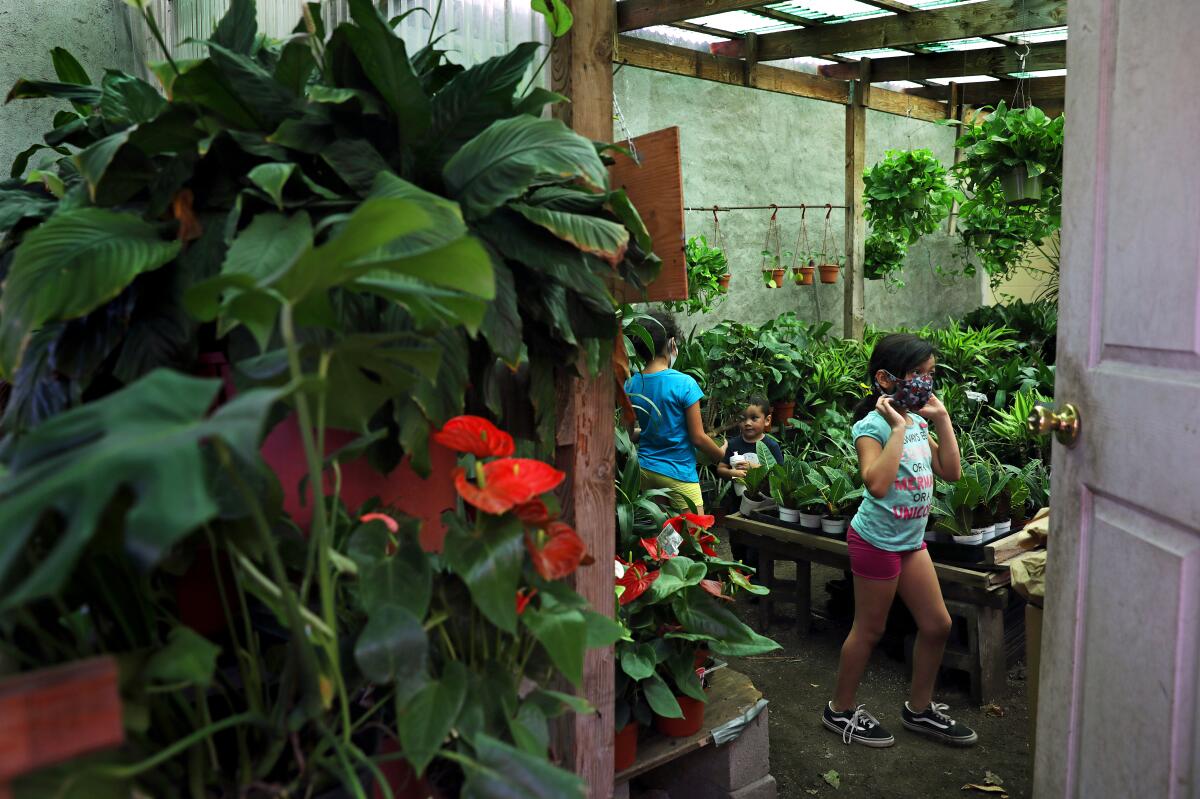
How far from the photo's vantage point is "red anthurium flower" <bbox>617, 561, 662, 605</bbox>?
2.16m

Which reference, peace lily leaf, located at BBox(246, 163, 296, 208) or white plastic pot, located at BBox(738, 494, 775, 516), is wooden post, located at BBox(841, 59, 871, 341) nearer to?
white plastic pot, located at BBox(738, 494, 775, 516)

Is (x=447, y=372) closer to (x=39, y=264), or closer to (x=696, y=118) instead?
(x=39, y=264)

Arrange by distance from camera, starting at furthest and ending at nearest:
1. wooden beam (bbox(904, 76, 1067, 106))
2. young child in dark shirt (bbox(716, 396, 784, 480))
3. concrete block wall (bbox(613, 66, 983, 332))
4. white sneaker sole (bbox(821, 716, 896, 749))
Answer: wooden beam (bbox(904, 76, 1067, 106)) → concrete block wall (bbox(613, 66, 983, 332)) → young child in dark shirt (bbox(716, 396, 784, 480)) → white sneaker sole (bbox(821, 716, 896, 749))

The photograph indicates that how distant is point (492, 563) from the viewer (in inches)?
39.4

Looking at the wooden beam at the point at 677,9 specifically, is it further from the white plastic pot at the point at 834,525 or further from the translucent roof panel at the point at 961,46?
the translucent roof panel at the point at 961,46

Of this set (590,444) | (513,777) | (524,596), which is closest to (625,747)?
(590,444)

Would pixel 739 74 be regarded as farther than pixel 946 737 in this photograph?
Yes

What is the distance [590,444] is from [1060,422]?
35.1 inches

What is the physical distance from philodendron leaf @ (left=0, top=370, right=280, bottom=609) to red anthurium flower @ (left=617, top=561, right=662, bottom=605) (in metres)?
1.59

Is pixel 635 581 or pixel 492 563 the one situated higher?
pixel 492 563

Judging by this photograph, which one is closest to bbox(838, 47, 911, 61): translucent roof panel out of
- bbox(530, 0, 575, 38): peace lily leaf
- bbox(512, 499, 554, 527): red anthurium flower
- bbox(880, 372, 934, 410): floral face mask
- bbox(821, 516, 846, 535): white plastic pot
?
bbox(821, 516, 846, 535): white plastic pot

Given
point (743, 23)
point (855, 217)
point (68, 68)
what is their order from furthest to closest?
point (855, 217) → point (743, 23) → point (68, 68)

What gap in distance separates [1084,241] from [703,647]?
1.33 m

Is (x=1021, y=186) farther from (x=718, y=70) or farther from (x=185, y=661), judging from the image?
(x=185, y=661)
